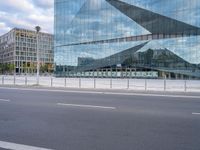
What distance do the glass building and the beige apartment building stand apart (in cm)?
7186

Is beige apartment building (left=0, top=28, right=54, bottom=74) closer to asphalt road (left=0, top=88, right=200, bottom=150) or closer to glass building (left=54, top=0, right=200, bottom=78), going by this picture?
glass building (left=54, top=0, right=200, bottom=78)

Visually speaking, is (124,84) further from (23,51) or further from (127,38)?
(23,51)

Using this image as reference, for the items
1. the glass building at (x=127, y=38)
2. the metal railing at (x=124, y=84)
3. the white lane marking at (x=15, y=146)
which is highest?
the glass building at (x=127, y=38)

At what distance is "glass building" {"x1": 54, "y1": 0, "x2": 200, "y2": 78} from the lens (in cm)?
6034

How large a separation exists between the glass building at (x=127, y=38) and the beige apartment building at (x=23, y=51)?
71.9m

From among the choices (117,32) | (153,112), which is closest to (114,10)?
(117,32)

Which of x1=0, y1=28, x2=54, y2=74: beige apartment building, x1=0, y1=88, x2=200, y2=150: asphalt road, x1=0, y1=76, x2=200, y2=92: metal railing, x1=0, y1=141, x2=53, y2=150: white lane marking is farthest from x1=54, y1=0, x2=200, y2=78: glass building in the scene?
x1=0, y1=28, x2=54, y2=74: beige apartment building

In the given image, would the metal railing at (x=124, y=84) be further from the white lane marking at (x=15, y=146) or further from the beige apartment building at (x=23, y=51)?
the beige apartment building at (x=23, y=51)

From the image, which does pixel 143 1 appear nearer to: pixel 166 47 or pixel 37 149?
pixel 166 47

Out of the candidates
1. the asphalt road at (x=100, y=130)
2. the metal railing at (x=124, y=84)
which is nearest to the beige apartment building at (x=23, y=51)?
the metal railing at (x=124, y=84)

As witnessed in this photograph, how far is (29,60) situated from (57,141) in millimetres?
164842

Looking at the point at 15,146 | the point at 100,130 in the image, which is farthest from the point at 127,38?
the point at 15,146

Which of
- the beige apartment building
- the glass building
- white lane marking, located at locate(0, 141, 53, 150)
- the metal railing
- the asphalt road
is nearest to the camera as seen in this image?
white lane marking, located at locate(0, 141, 53, 150)

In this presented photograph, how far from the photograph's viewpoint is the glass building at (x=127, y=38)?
198ft
